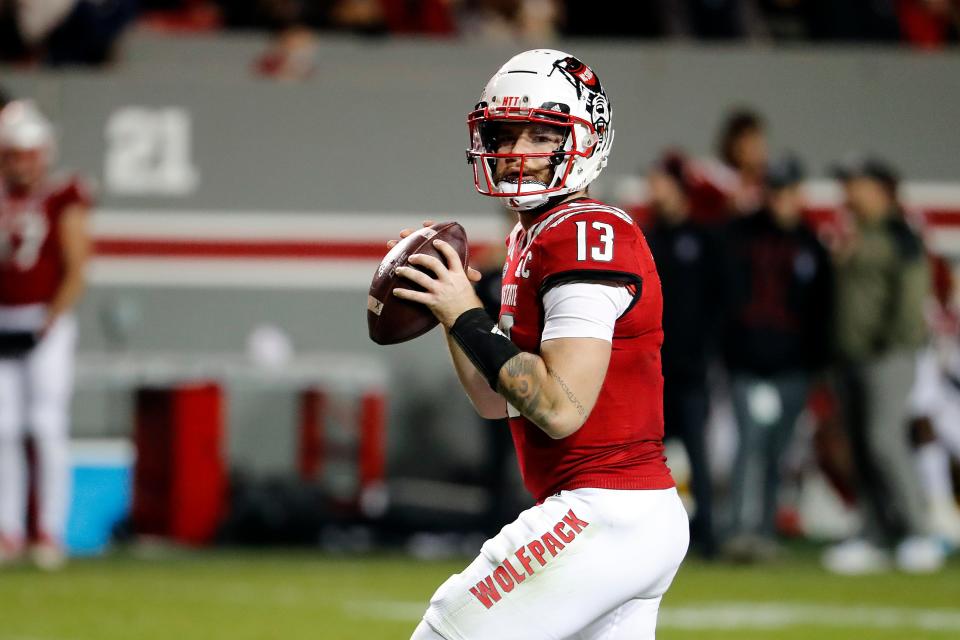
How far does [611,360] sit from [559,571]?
45 cm

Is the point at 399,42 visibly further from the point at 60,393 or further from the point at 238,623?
the point at 238,623

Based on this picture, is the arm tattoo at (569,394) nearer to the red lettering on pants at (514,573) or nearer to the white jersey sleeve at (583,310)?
the white jersey sleeve at (583,310)

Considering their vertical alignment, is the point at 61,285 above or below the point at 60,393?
above

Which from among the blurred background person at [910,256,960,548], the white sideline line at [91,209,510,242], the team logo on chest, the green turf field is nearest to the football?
the green turf field

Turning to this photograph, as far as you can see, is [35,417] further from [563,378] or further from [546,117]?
[563,378]

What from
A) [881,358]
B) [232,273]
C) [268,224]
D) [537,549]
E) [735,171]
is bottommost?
[537,549]

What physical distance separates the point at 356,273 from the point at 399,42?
66.4 inches

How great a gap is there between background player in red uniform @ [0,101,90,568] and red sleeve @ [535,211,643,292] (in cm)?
577

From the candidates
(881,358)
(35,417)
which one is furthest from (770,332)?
(35,417)

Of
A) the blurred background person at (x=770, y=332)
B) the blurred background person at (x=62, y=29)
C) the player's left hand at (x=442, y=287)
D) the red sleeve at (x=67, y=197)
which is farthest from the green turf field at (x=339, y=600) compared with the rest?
the blurred background person at (x=62, y=29)

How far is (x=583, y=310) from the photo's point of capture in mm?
3273

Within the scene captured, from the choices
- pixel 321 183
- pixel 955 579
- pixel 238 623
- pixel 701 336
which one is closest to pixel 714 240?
pixel 701 336

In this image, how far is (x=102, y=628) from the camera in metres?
6.68

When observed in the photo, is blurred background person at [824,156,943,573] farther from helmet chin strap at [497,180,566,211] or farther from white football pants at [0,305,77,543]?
helmet chin strap at [497,180,566,211]
